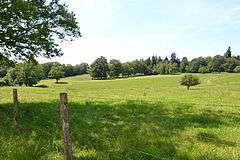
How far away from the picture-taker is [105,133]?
56.8ft

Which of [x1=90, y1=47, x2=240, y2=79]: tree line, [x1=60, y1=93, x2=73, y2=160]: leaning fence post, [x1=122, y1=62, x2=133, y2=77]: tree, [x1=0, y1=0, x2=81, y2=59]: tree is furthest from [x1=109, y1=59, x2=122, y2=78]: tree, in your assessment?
[x1=60, y1=93, x2=73, y2=160]: leaning fence post

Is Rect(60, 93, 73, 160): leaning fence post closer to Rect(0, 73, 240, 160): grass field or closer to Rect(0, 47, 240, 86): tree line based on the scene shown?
Rect(0, 73, 240, 160): grass field

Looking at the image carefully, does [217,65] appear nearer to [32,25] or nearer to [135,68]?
[135,68]

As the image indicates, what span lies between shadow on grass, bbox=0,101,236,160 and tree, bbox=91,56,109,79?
129 meters

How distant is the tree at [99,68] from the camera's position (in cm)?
15738

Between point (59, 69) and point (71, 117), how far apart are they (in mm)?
120681

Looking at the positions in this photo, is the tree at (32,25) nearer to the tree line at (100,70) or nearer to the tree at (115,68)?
the tree line at (100,70)

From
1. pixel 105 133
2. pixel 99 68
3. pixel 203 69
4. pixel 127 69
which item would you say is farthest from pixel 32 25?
pixel 203 69

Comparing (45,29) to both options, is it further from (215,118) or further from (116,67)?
(116,67)

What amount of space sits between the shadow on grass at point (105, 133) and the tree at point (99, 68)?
12930 cm

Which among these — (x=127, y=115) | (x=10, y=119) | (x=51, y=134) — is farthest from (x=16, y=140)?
(x=127, y=115)

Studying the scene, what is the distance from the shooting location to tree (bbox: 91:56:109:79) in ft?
516

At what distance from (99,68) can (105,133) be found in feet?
467

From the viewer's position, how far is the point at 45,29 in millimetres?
26828
